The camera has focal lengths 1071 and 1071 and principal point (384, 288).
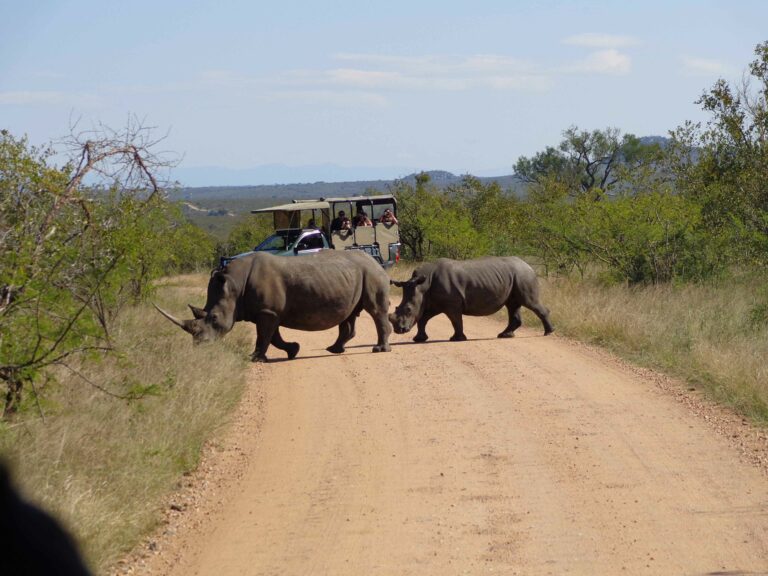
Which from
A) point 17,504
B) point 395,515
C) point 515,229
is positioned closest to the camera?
point 17,504

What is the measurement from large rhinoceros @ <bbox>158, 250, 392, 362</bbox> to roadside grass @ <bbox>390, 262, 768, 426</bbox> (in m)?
3.31

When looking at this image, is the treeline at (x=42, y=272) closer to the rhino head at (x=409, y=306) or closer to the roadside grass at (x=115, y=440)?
the roadside grass at (x=115, y=440)

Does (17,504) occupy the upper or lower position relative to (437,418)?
upper

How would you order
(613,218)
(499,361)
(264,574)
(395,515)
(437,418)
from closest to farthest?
(264,574) → (395,515) → (437,418) → (499,361) → (613,218)

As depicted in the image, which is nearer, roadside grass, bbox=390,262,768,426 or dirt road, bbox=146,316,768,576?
dirt road, bbox=146,316,768,576

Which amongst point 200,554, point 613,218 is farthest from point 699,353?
point 613,218

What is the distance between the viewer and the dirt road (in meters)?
6.13

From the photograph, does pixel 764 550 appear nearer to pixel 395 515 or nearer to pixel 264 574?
pixel 395 515

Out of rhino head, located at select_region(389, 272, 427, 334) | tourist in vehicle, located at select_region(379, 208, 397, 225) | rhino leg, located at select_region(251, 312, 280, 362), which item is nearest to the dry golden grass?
rhino head, located at select_region(389, 272, 427, 334)

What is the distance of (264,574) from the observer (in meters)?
5.86

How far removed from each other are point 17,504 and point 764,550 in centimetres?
561

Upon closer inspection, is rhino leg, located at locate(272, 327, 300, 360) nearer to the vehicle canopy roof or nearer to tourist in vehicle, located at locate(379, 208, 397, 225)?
the vehicle canopy roof

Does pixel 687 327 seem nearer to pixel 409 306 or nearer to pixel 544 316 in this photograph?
pixel 544 316

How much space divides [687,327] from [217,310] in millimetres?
6534
